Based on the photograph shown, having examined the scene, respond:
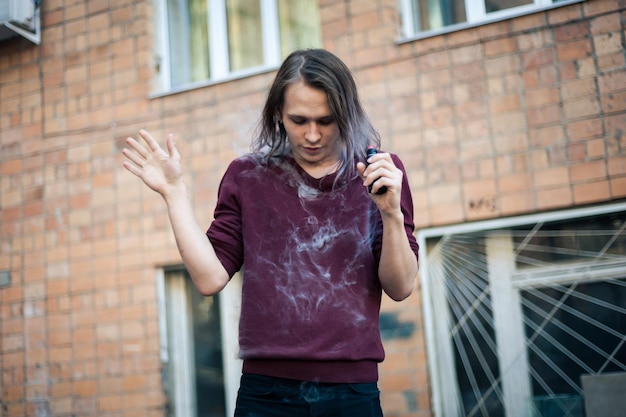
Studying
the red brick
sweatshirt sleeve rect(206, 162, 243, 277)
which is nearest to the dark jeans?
sweatshirt sleeve rect(206, 162, 243, 277)

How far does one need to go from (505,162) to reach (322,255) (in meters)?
3.67

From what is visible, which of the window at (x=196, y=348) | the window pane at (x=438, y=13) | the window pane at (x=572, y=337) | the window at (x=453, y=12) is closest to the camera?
the window pane at (x=572, y=337)

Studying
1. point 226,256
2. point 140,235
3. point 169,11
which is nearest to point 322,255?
point 226,256

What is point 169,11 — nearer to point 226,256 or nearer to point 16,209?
point 16,209

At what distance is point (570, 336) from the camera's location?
18.2 feet

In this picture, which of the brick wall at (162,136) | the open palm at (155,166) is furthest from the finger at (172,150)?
the brick wall at (162,136)

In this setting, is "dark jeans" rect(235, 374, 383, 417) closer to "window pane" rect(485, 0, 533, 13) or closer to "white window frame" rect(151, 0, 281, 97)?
"window pane" rect(485, 0, 533, 13)

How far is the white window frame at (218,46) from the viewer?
694 centimetres

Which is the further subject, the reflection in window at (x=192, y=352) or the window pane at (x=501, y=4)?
the reflection in window at (x=192, y=352)

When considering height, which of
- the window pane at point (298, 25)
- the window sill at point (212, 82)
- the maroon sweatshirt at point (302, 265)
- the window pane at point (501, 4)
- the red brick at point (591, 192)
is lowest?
the maroon sweatshirt at point (302, 265)

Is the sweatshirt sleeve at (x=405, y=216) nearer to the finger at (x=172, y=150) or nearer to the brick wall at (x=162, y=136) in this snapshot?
→ the finger at (x=172, y=150)

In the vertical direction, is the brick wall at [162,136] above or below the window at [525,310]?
above

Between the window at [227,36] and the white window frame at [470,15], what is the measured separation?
755mm

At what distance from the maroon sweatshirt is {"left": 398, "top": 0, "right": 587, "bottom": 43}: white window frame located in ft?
12.2
